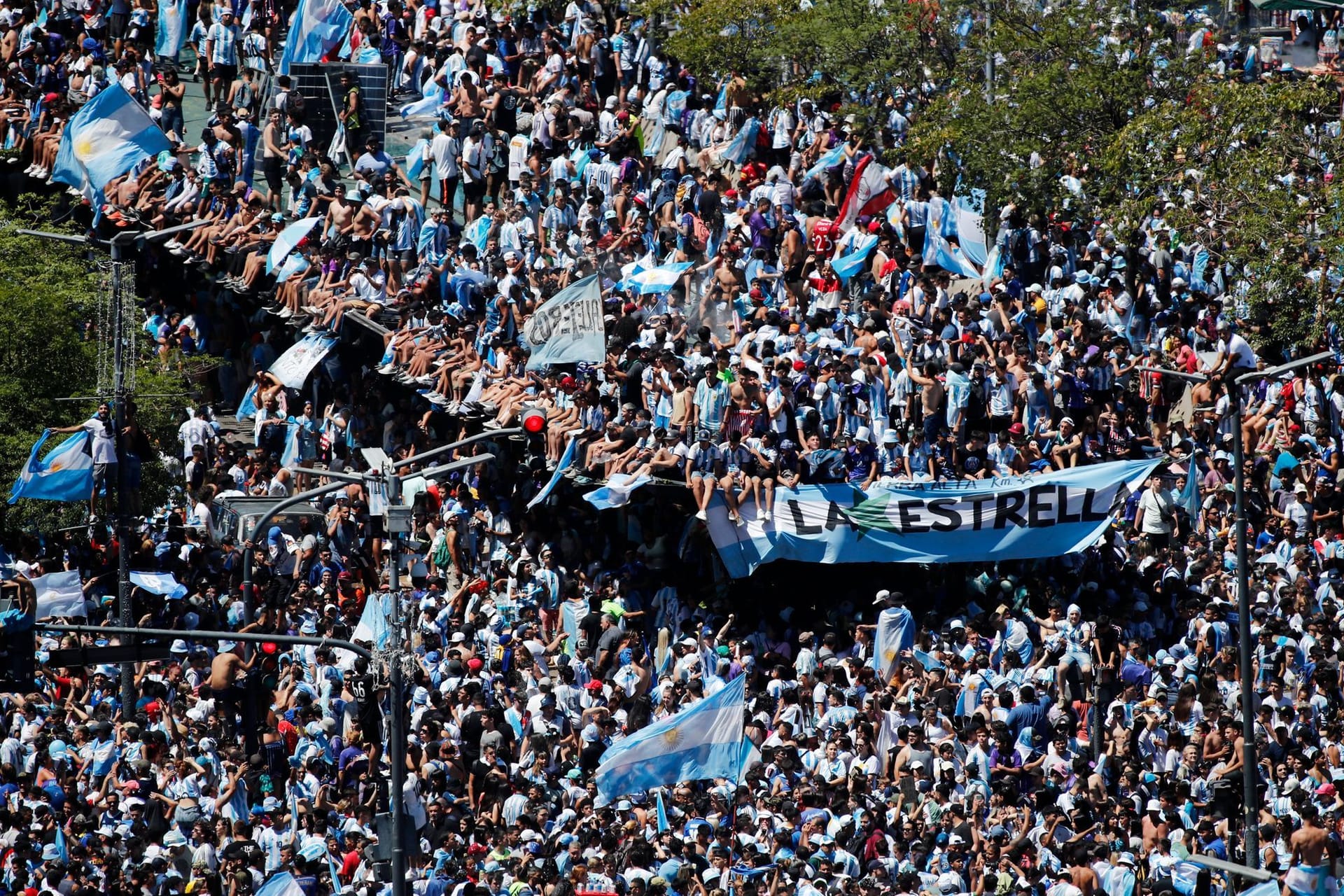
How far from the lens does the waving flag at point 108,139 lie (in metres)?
39.3

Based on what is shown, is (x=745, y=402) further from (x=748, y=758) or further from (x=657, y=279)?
(x=748, y=758)

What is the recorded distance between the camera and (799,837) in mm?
26078

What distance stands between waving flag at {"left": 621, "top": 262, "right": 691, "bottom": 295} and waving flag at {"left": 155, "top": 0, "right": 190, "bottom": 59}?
14.3 meters

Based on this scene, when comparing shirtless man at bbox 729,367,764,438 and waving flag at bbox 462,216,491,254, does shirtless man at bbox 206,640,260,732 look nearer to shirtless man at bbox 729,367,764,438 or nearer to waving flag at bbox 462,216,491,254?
shirtless man at bbox 729,367,764,438

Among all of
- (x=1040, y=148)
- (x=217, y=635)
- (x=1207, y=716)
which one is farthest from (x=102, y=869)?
(x=1040, y=148)

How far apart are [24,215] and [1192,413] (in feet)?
66.4

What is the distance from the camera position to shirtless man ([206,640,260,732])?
3216 cm

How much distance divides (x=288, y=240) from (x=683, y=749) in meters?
15.5

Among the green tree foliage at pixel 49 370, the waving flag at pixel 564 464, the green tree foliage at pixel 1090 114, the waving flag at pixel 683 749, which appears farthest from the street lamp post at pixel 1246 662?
the green tree foliage at pixel 49 370

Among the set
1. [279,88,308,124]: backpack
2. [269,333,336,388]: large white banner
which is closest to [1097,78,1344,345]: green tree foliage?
[269,333,336,388]: large white banner

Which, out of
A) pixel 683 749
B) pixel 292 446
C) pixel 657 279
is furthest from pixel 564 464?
pixel 683 749

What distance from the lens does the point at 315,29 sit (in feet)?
144

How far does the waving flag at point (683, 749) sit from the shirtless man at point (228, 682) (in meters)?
7.29

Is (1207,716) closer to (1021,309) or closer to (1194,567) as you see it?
(1194,567)
